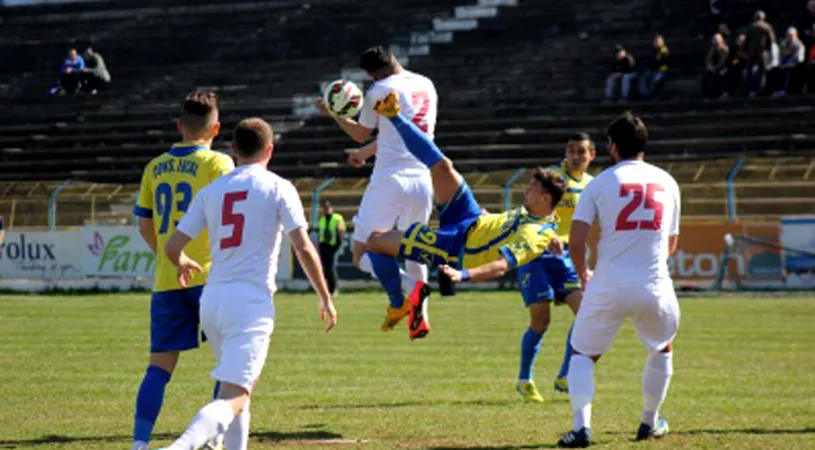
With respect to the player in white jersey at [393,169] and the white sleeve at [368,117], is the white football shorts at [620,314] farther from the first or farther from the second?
the white sleeve at [368,117]

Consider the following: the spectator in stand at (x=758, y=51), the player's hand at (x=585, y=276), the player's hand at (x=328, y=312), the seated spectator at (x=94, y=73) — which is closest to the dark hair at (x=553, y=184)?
the player's hand at (x=585, y=276)

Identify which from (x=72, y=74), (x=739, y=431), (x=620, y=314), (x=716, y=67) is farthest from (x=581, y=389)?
(x=72, y=74)

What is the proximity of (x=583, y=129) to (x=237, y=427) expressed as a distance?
98.0 ft

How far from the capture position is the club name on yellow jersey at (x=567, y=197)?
44.4ft

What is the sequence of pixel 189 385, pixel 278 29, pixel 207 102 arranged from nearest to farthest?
pixel 207 102 < pixel 189 385 < pixel 278 29

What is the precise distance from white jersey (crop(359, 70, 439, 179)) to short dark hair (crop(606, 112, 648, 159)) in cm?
275

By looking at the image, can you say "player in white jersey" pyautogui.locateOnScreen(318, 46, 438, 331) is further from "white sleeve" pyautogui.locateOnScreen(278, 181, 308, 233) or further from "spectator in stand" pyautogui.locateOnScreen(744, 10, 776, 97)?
"spectator in stand" pyautogui.locateOnScreen(744, 10, 776, 97)

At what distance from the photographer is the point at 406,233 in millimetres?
12102

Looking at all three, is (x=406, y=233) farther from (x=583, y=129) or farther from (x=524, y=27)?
(x=524, y=27)

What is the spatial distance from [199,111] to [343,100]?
2.90 metres

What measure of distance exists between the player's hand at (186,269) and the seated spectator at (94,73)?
3888cm

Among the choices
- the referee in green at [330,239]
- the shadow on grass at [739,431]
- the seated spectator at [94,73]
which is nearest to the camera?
the shadow on grass at [739,431]

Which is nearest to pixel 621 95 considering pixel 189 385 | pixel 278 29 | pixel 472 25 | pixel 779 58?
pixel 779 58

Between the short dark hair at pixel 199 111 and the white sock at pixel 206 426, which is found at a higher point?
the short dark hair at pixel 199 111
